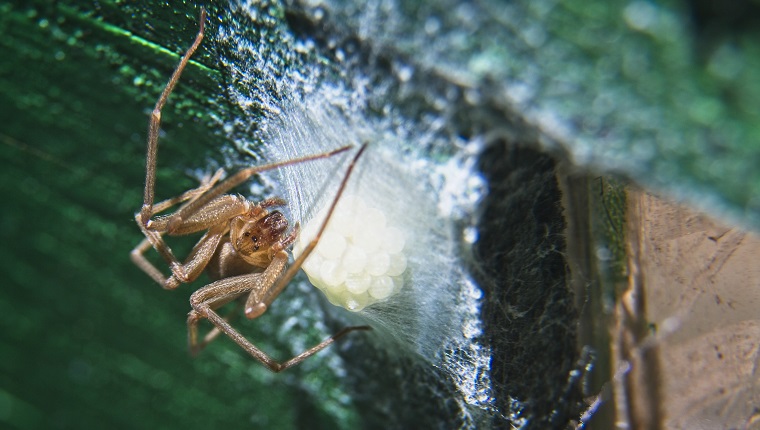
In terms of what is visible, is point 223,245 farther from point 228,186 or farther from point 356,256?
point 356,256

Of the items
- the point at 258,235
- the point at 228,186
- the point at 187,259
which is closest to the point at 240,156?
the point at 228,186

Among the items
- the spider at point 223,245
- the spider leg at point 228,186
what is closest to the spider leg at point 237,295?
the spider at point 223,245

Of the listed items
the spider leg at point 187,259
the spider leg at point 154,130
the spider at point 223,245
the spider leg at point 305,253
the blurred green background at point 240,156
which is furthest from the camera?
the spider leg at point 187,259

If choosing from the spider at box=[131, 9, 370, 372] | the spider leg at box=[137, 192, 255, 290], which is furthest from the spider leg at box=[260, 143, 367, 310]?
the spider leg at box=[137, 192, 255, 290]

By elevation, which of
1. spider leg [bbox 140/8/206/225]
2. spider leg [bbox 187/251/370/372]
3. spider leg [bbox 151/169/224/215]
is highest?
spider leg [bbox 140/8/206/225]

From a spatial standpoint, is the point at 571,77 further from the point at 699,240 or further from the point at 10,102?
the point at 10,102

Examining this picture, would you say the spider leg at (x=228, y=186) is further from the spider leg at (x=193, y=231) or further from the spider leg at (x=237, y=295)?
the spider leg at (x=237, y=295)

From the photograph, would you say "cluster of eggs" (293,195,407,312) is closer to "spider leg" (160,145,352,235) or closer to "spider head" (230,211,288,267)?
"spider leg" (160,145,352,235)

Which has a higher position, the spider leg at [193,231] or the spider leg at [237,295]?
the spider leg at [193,231]
